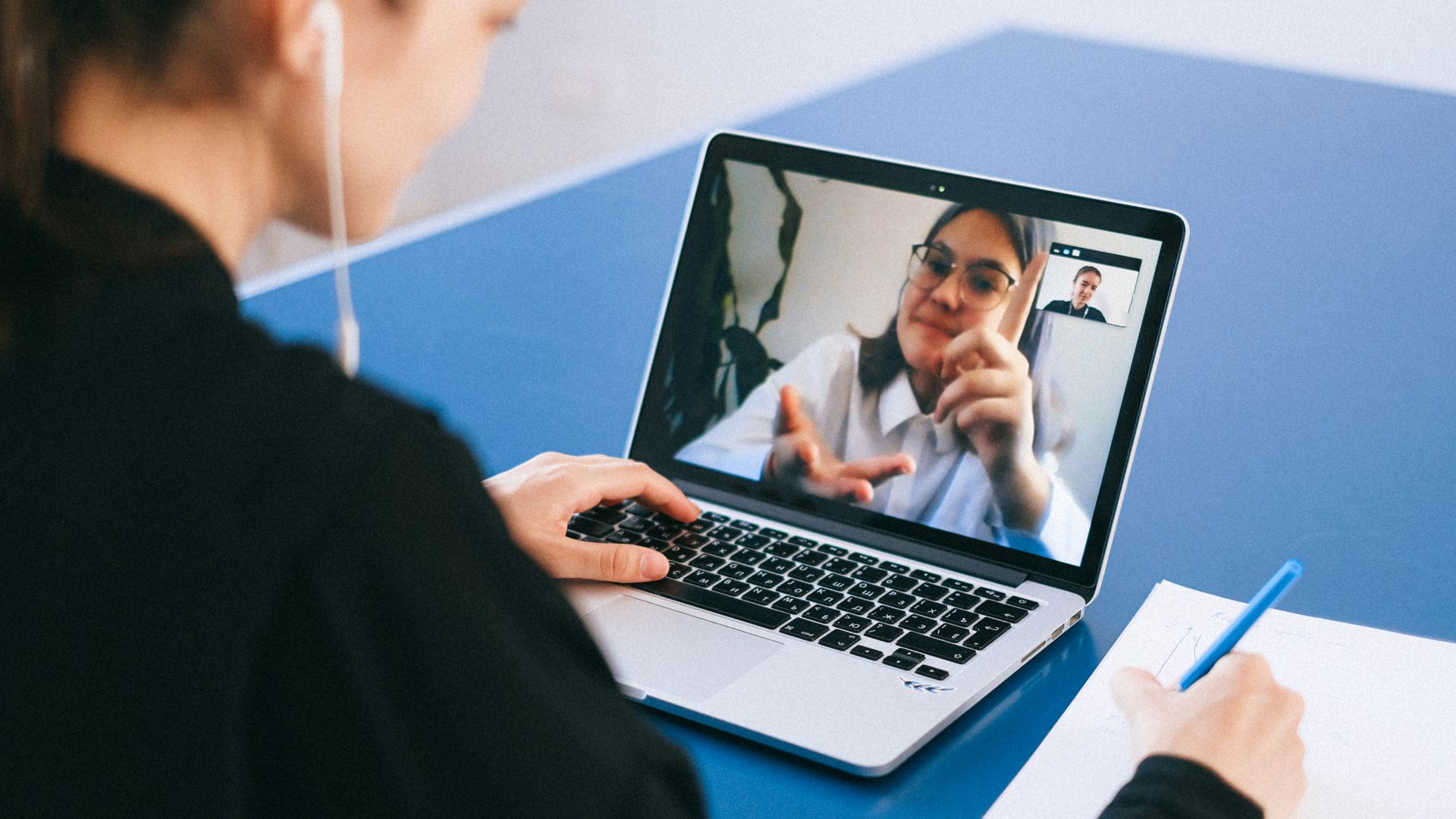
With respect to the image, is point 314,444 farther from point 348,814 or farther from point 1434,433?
point 1434,433

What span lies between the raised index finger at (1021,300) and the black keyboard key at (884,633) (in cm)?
21

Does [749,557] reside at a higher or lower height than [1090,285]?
lower

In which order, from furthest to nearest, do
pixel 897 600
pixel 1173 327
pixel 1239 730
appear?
1. pixel 1173 327
2. pixel 897 600
3. pixel 1239 730

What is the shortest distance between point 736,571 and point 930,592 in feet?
0.41

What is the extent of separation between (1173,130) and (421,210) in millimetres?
2640

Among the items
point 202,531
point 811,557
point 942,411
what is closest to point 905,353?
point 942,411

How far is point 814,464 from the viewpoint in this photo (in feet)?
3.22

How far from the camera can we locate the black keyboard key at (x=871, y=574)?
0.91 m

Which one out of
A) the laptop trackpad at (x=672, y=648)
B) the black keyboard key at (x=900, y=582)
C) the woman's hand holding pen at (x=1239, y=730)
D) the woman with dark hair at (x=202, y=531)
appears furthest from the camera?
the black keyboard key at (x=900, y=582)

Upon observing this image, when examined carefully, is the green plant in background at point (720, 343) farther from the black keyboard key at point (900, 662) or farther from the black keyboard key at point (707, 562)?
the black keyboard key at point (900, 662)

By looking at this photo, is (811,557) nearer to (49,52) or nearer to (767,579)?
(767,579)

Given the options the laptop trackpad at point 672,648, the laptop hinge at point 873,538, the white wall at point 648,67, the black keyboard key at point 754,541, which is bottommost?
the laptop trackpad at point 672,648

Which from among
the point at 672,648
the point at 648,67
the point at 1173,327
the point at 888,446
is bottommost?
the point at 672,648

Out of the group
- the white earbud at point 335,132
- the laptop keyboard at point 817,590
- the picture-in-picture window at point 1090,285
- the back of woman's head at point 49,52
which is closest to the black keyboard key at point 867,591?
the laptop keyboard at point 817,590
